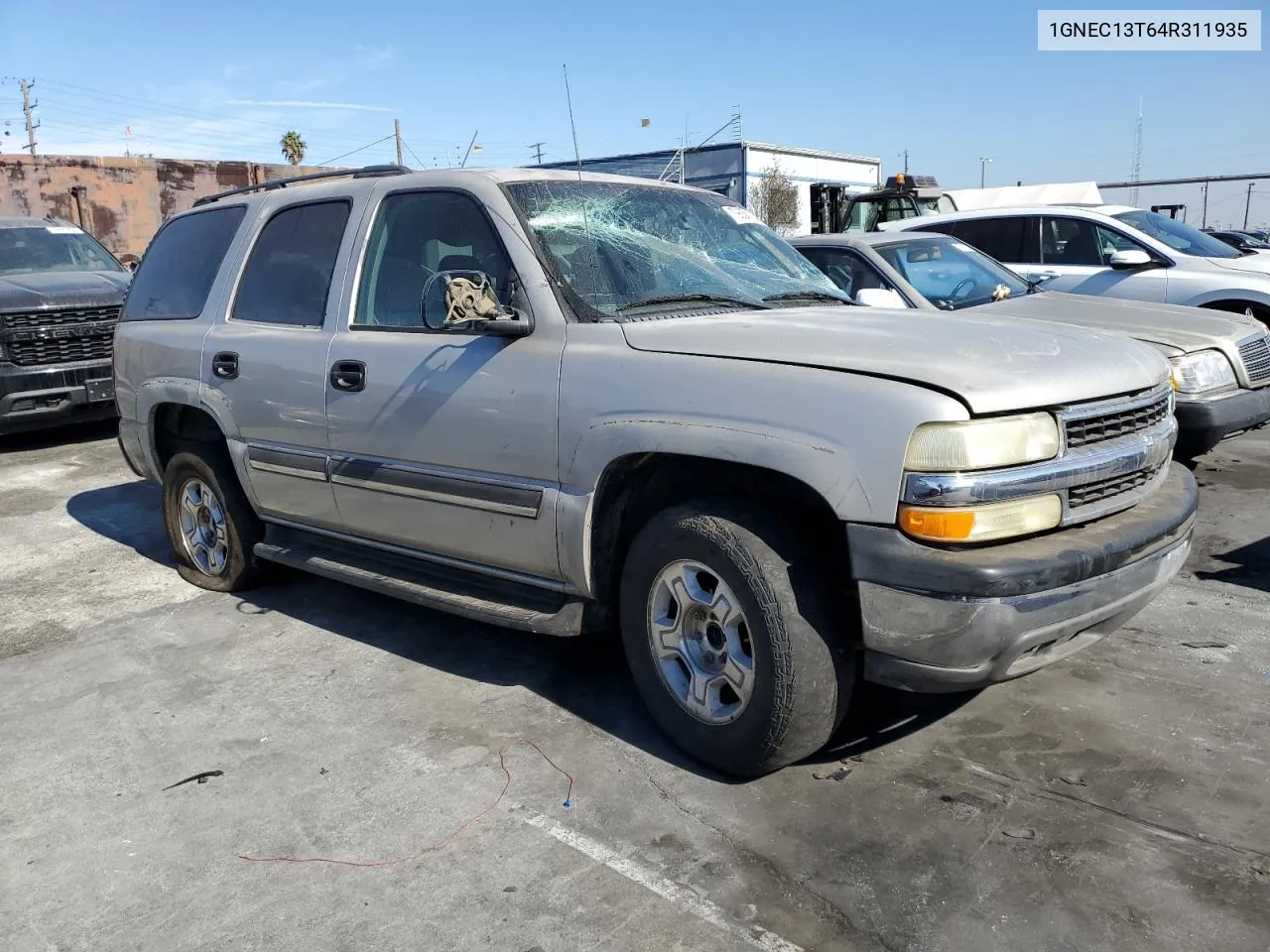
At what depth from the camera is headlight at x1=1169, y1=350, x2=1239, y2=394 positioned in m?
5.58

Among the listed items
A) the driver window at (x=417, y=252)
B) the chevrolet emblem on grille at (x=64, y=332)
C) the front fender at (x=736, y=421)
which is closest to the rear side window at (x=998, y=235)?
the driver window at (x=417, y=252)

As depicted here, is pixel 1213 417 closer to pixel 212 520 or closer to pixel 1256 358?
pixel 1256 358

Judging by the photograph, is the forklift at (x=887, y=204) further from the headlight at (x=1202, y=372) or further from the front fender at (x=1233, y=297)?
the headlight at (x=1202, y=372)

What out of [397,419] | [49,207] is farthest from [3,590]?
[49,207]

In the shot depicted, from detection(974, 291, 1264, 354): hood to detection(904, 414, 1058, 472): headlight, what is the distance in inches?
131

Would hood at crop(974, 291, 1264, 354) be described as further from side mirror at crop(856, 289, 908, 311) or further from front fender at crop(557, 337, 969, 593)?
front fender at crop(557, 337, 969, 593)

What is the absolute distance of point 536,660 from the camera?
13.6ft

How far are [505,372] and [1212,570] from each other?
3648mm

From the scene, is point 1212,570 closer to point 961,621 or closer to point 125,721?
point 961,621

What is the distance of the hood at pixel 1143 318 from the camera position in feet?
19.2

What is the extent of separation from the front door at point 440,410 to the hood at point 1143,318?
11.2 ft

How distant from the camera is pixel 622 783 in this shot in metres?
3.16

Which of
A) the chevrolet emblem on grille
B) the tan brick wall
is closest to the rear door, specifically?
the chevrolet emblem on grille

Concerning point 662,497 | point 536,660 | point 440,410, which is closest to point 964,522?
point 662,497
